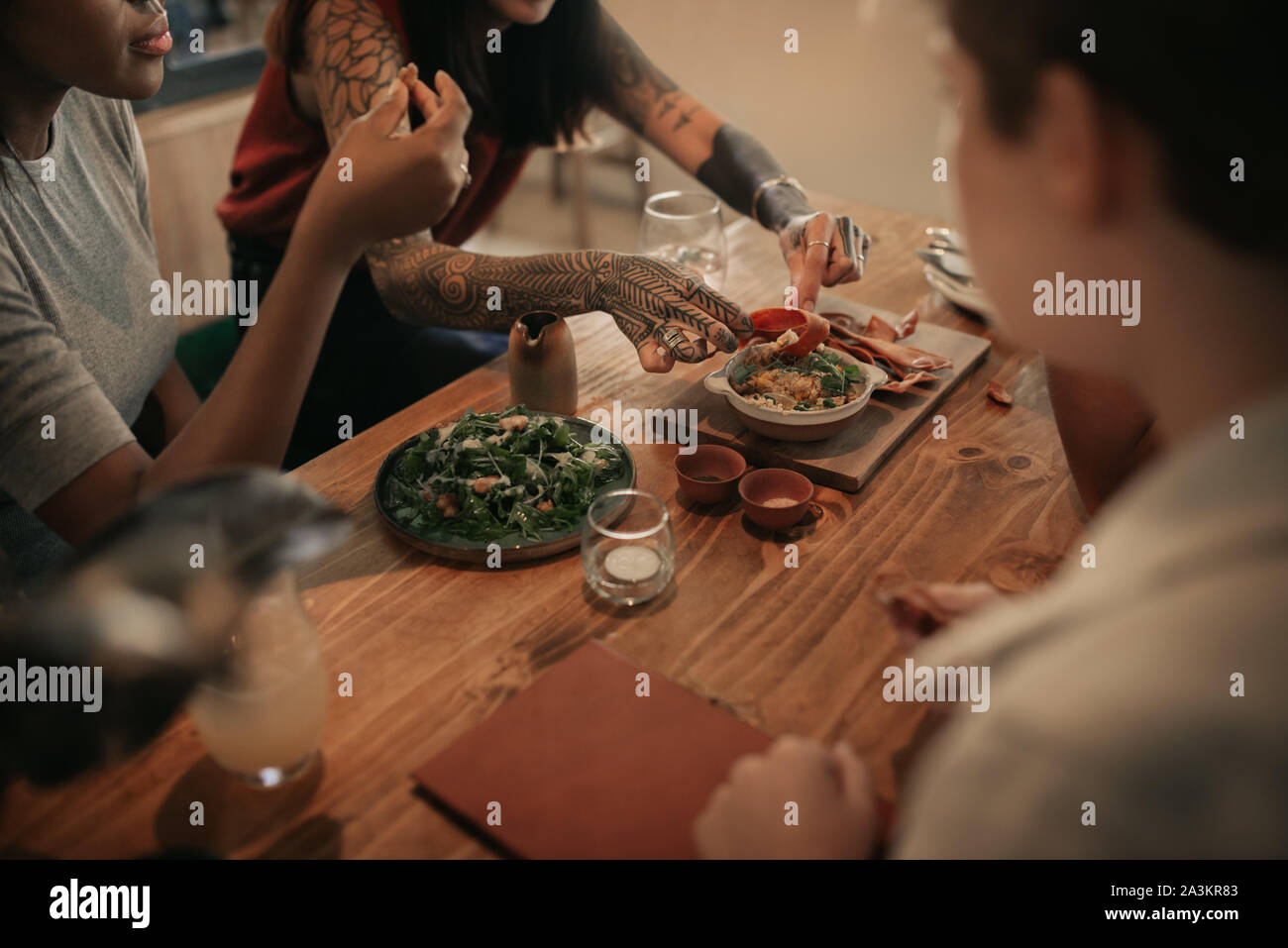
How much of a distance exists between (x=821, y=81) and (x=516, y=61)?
197 centimetres

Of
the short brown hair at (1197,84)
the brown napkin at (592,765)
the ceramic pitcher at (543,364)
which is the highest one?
the short brown hair at (1197,84)

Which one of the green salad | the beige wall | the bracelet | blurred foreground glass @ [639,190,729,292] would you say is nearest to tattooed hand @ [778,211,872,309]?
blurred foreground glass @ [639,190,729,292]

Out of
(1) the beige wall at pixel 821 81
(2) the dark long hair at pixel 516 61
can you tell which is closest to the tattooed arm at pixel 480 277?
(2) the dark long hair at pixel 516 61

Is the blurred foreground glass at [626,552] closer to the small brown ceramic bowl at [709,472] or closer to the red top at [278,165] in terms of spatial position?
the small brown ceramic bowl at [709,472]

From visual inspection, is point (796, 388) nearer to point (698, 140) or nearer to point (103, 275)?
point (698, 140)

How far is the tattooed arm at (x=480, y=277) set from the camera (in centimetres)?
150

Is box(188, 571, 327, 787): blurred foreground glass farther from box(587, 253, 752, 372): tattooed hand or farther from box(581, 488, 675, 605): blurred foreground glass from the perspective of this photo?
box(587, 253, 752, 372): tattooed hand

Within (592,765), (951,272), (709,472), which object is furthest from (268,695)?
(951,272)

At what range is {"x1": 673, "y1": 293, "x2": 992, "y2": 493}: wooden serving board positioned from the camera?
1.38 meters

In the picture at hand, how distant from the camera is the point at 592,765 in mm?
942

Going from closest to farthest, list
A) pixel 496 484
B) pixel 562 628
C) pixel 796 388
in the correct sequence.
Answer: pixel 562 628 → pixel 496 484 → pixel 796 388

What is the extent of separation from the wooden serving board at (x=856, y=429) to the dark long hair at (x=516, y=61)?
3.01 feet

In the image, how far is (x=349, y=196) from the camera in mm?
1386
